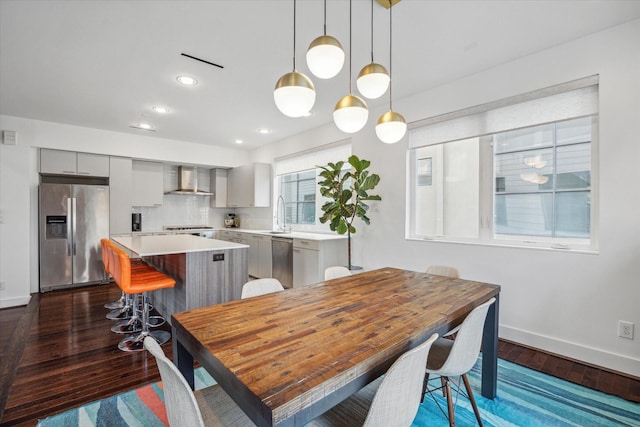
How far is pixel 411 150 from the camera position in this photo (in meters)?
3.66

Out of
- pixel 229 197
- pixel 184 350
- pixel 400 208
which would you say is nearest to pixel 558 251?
pixel 400 208

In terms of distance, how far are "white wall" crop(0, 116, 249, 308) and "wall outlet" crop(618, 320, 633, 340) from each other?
22.2 ft

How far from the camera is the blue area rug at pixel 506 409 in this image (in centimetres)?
178

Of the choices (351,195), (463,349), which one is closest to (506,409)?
(463,349)

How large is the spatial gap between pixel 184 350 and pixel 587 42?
3.64 m

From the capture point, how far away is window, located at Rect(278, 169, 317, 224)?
5367 millimetres

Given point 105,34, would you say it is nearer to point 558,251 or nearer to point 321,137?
point 321,137

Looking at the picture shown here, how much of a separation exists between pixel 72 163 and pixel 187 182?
1.88 m

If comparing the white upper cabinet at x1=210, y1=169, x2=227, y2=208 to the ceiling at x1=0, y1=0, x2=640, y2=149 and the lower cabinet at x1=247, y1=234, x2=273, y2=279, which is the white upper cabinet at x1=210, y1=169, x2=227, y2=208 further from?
the ceiling at x1=0, y1=0, x2=640, y2=149

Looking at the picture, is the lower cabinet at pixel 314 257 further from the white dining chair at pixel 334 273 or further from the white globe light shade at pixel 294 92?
the white globe light shade at pixel 294 92

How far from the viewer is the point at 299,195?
566 centimetres

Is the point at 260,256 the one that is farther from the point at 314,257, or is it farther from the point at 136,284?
the point at 136,284

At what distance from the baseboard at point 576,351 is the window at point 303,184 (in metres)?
3.02

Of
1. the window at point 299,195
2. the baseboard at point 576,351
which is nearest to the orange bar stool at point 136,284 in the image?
the window at point 299,195
